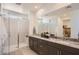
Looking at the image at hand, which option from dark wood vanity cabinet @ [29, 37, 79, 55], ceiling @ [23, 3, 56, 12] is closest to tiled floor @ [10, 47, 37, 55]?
dark wood vanity cabinet @ [29, 37, 79, 55]

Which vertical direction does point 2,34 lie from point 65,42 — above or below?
above

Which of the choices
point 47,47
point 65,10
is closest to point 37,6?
point 65,10

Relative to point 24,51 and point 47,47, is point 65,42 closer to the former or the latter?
point 47,47

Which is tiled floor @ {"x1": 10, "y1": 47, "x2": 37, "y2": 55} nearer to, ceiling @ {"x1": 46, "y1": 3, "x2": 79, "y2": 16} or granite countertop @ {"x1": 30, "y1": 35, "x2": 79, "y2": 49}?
granite countertop @ {"x1": 30, "y1": 35, "x2": 79, "y2": 49}

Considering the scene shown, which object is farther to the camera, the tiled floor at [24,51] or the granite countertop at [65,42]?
the tiled floor at [24,51]

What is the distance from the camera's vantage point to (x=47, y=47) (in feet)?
7.80

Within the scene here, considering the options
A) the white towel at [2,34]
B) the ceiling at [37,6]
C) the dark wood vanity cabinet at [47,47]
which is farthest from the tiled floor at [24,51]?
the ceiling at [37,6]

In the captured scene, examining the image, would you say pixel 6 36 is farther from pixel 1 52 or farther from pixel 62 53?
pixel 62 53

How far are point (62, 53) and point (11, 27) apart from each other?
998 millimetres

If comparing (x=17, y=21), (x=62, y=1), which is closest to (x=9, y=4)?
(x=17, y=21)

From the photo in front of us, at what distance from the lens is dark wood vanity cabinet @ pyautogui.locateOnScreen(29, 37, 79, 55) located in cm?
228

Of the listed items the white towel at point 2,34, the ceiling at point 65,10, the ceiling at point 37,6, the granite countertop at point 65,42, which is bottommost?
the granite countertop at point 65,42

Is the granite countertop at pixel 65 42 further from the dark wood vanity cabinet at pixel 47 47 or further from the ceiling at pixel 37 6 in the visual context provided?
the ceiling at pixel 37 6

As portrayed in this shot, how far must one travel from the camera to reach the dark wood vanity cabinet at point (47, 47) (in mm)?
2275
